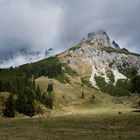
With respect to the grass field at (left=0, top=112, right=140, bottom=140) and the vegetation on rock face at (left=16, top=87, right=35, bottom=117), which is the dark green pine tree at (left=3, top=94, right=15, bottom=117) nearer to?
the vegetation on rock face at (left=16, top=87, right=35, bottom=117)

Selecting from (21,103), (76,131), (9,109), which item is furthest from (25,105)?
(76,131)

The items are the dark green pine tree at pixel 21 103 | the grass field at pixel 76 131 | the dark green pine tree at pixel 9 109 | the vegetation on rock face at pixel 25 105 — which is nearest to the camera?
the grass field at pixel 76 131

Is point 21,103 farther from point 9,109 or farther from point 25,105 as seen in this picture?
point 9,109

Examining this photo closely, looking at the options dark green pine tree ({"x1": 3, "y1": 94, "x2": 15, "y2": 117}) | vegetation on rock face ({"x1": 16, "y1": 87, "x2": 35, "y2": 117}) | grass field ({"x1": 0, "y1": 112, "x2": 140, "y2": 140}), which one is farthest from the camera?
vegetation on rock face ({"x1": 16, "y1": 87, "x2": 35, "y2": 117})

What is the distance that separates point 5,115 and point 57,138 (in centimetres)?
10645

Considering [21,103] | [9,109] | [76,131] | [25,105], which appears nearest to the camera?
[76,131]

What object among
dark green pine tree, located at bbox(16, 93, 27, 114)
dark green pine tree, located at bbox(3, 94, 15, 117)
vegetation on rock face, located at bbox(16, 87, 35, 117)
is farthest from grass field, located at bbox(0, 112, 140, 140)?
dark green pine tree, located at bbox(16, 93, 27, 114)

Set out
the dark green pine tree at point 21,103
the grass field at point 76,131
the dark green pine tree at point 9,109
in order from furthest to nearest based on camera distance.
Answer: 1. the dark green pine tree at point 21,103
2. the dark green pine tree at point 9,109
3. the grass field at point 76,131

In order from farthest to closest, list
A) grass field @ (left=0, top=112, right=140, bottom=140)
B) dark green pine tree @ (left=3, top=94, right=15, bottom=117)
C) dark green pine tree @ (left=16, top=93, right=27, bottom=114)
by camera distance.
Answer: dark green pine tree @ (left=16, top=93, right=27, bottom=114) < dark green pine tree @ (left=3, top=94, right=15, bottom=117) < grass field @ (left=0, top=112, right=140, bottom=140)

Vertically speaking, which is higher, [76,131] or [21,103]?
[21,103]

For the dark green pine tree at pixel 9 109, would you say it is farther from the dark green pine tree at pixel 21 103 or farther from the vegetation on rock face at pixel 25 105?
the vegetation on rock face at pixel 25 105

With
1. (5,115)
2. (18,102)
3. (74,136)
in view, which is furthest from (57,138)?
(18,102)

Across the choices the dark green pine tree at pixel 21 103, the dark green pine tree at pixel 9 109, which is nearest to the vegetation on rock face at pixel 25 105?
the dark green pine tree at pixel 21 103

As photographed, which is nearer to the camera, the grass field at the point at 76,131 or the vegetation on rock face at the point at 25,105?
the grass field at the point at 76,131
